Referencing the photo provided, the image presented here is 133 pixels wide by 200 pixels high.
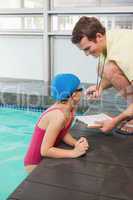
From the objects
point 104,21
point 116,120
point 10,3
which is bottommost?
point 116,120

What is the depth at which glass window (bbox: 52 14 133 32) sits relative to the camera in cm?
566

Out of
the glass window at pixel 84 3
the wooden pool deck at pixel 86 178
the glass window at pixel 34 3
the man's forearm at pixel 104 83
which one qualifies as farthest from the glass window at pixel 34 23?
the wooden pool deck at pixel 86 178

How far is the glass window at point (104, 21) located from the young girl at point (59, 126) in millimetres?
3650

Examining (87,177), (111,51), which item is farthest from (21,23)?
(87,177)

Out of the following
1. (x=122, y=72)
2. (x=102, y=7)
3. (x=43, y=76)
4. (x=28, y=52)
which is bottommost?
(x=43, y=76)

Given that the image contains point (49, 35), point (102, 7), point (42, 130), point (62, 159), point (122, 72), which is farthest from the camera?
point (49, 35)

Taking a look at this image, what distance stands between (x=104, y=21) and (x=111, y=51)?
3.42 m

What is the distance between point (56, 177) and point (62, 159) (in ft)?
0.85

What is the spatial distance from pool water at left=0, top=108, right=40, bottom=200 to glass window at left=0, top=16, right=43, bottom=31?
5.89 feet

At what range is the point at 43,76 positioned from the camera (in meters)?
6.37

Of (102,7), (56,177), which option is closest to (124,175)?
(56,177)

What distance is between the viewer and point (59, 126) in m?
2.22

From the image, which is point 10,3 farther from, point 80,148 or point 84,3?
point 80,148

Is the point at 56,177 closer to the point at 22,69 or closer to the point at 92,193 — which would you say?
the point at 92,193
